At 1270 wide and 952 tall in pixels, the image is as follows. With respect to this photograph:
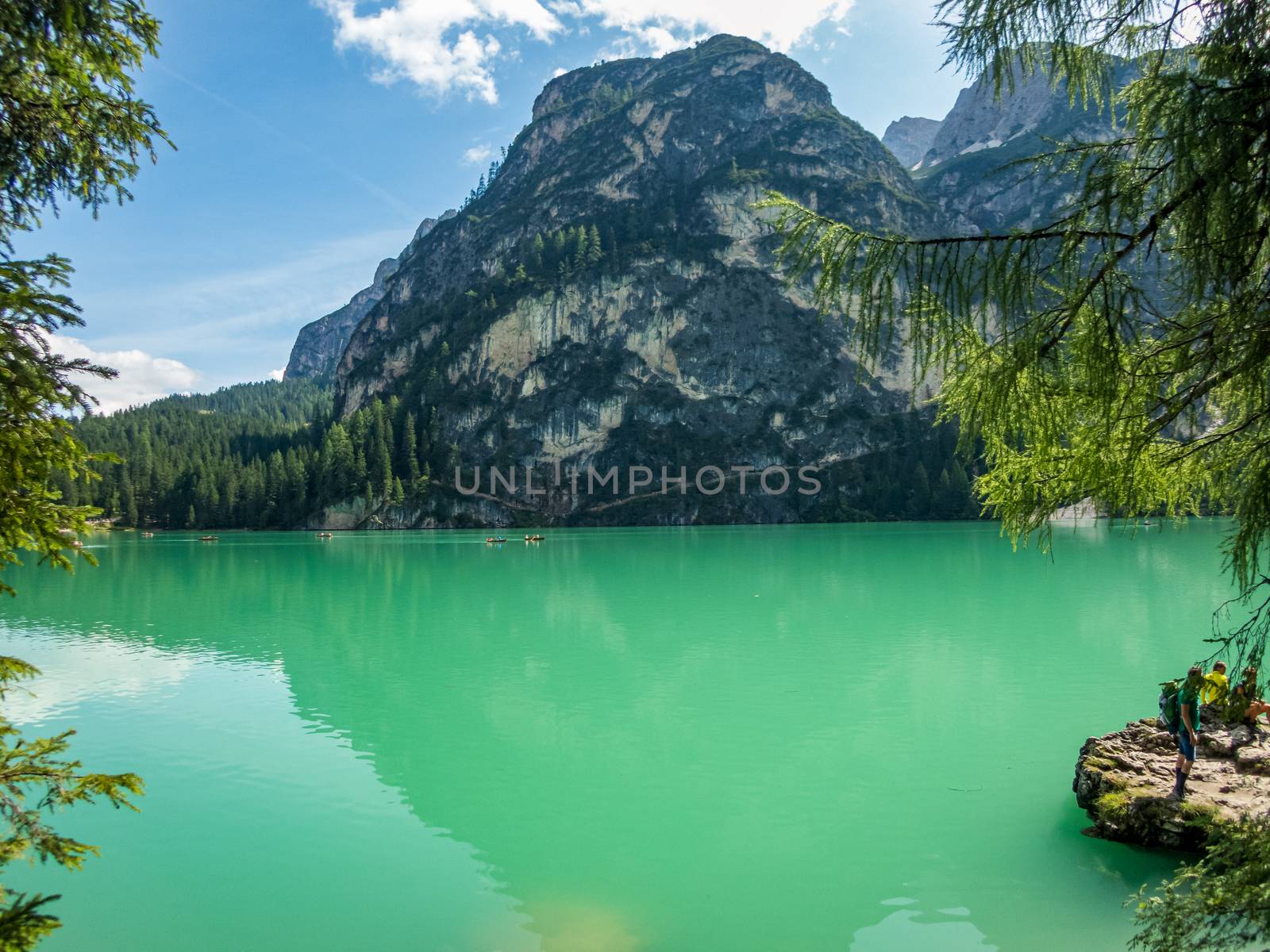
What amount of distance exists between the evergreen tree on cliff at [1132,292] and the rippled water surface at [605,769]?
15.7ft

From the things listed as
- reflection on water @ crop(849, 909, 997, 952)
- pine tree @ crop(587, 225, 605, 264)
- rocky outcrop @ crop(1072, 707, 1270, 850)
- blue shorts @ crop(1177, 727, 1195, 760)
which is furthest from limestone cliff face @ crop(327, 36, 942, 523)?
reflection on water @ crop(849, 909, 997, 952)

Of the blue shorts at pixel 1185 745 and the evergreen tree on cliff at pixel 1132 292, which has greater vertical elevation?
the evergreen tree on cliff at pixel 1132 292

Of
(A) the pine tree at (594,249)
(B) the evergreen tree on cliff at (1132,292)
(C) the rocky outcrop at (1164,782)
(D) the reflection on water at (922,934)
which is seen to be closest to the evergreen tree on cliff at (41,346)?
(B) the evergreen tree on cliff at (1132,292)

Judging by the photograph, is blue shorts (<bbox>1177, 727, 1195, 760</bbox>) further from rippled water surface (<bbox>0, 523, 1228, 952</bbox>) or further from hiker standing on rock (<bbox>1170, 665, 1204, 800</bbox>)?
rippled water surface (<bbox>0, 523, 1228, 952</bbox>)

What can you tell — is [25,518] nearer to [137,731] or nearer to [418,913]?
[418,913]

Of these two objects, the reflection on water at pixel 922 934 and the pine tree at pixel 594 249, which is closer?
the reflection on water at pixel 922 934

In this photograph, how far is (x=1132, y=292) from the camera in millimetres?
4219

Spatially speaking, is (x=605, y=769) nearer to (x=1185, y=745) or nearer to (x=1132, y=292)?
(x=1185, y=745)

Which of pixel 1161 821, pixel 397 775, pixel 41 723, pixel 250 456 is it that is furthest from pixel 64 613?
pixel 250 456

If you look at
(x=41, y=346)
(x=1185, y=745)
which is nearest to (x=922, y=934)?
(x=1185, y=745)

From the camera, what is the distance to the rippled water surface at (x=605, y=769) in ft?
26.1

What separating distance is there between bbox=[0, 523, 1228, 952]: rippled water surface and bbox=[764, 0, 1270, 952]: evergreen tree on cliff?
4772 millimetres

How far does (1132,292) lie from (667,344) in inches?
5368

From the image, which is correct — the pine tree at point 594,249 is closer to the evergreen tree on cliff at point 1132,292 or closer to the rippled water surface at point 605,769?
the rippled water surface at point 605,769
